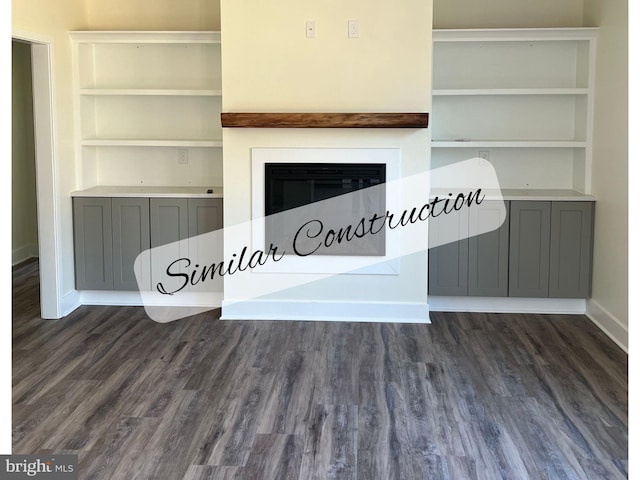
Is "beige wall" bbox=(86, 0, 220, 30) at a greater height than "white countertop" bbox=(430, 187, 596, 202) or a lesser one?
greater

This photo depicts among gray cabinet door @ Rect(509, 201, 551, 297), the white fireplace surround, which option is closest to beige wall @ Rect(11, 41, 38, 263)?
the white fireplace surround

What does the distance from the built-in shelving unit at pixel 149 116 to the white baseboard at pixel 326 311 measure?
1186 millimetres

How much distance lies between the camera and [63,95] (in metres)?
4.93

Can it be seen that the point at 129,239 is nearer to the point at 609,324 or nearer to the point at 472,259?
the point at 472,259

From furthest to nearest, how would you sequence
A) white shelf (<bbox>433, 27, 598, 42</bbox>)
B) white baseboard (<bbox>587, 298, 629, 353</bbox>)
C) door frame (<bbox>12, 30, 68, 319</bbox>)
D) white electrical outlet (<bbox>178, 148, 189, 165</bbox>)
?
1. white electrical outlet (<bbox>178, 148, 189, 165</bbox>)
2. white shelf (<bbox>433, 27, 598, 42</bbox>)
3. door frame (<bbox>12, 30, 68, 319</bbox>)
4. white baseboard (<bbox>587, 298, 629, 353</bbox>)

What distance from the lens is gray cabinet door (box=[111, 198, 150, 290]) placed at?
16.8 ft

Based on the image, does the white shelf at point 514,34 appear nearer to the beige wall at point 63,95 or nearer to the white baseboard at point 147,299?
the white baseboard at point 147,299

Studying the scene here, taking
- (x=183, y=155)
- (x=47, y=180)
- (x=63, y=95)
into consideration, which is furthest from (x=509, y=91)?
(x=47, y=180)

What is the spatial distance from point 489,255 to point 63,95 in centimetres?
344

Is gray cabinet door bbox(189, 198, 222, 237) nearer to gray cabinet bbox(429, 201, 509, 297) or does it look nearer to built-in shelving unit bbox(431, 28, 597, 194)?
gray cabinet bbox(429, 201, 509, 297)

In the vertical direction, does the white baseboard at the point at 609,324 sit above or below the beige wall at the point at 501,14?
below

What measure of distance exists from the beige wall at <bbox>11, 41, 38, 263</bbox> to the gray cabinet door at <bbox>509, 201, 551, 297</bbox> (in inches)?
188

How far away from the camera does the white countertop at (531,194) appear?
4.91 meters

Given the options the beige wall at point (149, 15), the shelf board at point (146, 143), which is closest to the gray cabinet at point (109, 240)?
the shelf board at point (146, 143)
